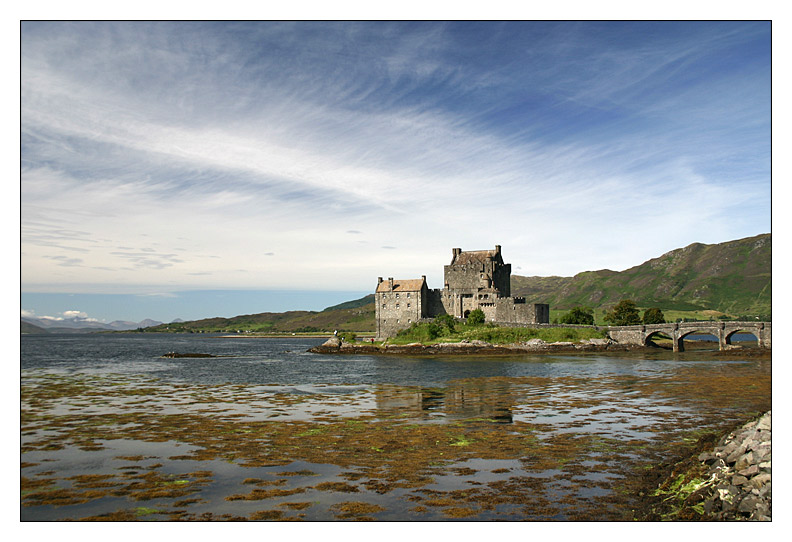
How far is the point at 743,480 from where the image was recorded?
12.9 meters

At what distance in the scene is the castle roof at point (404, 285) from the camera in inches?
4067

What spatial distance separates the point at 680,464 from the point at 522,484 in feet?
18.3

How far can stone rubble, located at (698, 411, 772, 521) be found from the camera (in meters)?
11.8

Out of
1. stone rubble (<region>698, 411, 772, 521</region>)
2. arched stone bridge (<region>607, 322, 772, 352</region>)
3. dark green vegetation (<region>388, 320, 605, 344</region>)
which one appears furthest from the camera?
dark green vegetation (<region>388, 320, 605, 344</region>)

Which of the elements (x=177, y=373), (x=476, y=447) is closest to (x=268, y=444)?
(x=476, y=447)

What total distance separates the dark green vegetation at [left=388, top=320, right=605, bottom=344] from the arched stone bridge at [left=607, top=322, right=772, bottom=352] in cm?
370

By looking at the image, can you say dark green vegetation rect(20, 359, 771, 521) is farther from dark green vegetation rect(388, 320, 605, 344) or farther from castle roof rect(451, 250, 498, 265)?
castle roof rect(451, 250, 498, 265)

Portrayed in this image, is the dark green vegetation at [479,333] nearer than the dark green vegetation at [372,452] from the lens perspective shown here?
No

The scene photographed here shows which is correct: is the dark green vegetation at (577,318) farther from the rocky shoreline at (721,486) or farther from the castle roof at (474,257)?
the rocky shoreline at (721,486)

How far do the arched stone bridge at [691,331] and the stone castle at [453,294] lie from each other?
1651cm

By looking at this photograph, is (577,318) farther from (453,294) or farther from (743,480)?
(743,480)

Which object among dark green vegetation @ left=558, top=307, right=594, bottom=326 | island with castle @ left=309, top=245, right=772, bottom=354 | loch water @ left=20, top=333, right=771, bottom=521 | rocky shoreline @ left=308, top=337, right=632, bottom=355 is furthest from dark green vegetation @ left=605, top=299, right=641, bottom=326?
loch water @ left=20, top=333, right=771, bottom=521

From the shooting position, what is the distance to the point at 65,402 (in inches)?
Result: 1364

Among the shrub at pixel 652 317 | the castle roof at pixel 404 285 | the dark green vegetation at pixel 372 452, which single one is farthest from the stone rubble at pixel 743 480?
the shrub at pixel 652 317
